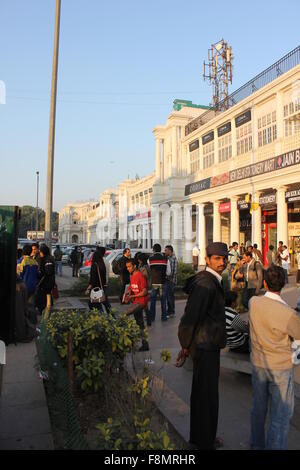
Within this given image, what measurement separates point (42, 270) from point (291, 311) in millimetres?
6692

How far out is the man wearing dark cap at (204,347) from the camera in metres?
3.31

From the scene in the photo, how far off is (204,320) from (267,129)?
67.9ft

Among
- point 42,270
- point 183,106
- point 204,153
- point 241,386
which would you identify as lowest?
point 241,386

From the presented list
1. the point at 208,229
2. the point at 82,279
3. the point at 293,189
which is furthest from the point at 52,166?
the point at 208,229

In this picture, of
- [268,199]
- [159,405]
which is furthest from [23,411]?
[268,199]

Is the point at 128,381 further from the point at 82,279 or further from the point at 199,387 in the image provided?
the point at 82,279

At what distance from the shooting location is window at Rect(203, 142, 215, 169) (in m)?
28.9

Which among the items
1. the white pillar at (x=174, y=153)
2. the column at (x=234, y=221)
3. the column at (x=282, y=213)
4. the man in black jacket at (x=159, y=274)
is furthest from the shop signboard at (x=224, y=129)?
the man in black jacket at (x=159, y=274)

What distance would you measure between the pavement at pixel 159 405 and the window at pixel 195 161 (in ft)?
86.5

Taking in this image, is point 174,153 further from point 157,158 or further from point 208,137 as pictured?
point 208,137

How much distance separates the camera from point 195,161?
32.2 m

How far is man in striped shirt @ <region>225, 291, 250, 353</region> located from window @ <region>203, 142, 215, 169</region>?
25.0 meters

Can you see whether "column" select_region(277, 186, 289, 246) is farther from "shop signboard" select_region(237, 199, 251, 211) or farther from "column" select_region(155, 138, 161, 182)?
"column" select_region(155, 138, 161, 182)

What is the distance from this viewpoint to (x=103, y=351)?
439 centimetres
